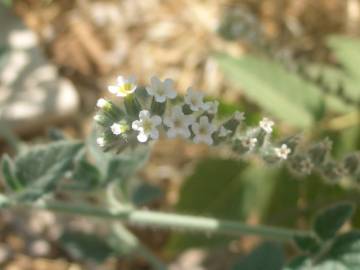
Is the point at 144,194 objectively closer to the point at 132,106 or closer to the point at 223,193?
the point at 223,193

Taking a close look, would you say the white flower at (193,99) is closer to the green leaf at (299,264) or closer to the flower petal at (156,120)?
the flower petal at (156,120)

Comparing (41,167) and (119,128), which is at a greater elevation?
(41,167)

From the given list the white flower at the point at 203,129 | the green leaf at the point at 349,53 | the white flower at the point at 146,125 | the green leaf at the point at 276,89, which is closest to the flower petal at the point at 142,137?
the white flower at the point at 146,125

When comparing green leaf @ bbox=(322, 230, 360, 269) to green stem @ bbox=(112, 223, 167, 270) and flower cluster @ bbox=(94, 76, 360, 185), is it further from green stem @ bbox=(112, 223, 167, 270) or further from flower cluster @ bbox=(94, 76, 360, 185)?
green stem @ bbox=(112, 223, 167, 270)

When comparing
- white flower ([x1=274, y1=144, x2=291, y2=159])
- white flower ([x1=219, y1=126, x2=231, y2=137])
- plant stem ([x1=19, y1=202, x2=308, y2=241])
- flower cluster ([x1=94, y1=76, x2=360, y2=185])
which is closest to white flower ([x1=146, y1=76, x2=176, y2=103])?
flower cluster ([x1=94, y1=76, x2=360, y2=185])

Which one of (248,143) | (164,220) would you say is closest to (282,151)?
(248,143)

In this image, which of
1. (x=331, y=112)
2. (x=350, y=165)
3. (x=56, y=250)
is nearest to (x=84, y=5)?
(x=56, y=250)
